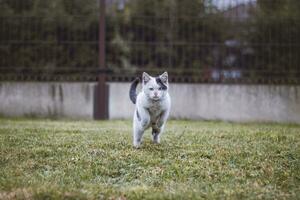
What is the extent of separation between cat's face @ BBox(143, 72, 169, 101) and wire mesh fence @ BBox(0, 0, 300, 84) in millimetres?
5871

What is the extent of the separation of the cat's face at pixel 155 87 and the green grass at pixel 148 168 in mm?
646

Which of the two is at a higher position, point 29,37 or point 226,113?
point 29,37

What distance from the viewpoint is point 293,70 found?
12758mm

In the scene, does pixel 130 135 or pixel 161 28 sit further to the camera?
pixel 161 28

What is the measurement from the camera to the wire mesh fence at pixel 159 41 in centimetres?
1276

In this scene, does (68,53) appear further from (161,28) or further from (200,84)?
(200,84)

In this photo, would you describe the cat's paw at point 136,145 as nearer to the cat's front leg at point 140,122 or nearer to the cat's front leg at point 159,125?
the cat's front leg at point 140,122

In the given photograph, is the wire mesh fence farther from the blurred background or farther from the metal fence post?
the metal fence post

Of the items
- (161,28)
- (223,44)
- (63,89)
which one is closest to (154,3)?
(161,28)

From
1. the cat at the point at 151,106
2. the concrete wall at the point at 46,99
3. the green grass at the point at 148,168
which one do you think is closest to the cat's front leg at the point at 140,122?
the cat at the point at 151,106

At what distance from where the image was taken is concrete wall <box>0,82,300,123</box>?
12.5m

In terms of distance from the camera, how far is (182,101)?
12.7 metres

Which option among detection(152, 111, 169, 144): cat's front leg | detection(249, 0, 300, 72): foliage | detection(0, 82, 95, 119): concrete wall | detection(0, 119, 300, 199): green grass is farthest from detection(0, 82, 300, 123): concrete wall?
detection(152, 111, 169, 144): cat's front leg

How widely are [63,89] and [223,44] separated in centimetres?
371
